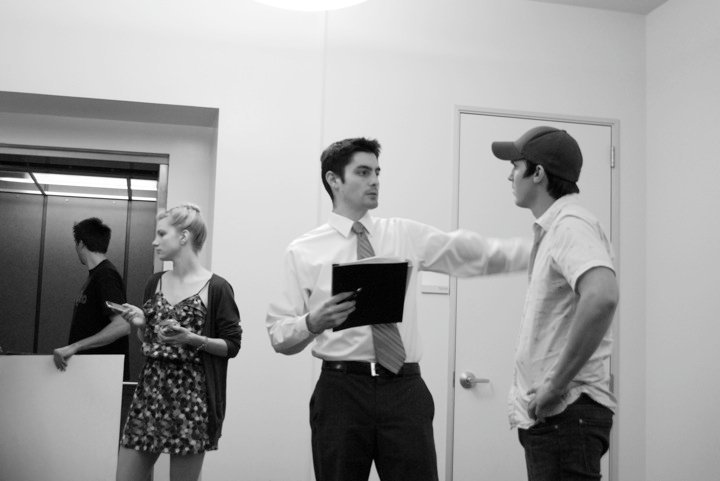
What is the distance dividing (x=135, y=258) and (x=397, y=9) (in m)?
1.95

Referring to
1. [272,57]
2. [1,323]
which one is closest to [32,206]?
[1,323]

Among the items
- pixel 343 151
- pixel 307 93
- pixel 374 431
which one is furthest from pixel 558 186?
pixel 307 93

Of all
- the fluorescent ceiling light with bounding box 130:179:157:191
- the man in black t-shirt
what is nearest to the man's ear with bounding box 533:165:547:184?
the man in black t-shirt

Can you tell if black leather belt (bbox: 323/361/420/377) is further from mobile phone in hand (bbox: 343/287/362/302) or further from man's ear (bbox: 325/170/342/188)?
man's ear (bbox: 325/170/342/188)

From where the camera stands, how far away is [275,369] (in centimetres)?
369

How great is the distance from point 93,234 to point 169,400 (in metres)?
1.32

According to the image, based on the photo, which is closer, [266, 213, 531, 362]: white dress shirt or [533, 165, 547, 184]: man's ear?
[533, 165, 547, 184]: man's ear

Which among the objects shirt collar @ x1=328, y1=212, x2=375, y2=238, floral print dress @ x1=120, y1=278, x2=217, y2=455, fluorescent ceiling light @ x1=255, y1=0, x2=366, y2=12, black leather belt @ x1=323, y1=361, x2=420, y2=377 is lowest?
floral print dress @ x1=120, y1=278, x2=217, y2=455

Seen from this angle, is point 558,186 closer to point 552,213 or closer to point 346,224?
point 552,213

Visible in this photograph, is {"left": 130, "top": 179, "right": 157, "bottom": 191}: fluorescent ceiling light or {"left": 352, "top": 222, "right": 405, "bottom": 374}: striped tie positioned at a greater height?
{"left": 130, "top": 179, "right": 157, "bottom": 191}: fluorescent ceiling light

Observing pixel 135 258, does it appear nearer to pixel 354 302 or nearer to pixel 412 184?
pixel 412 184

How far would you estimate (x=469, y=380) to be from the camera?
3.79m

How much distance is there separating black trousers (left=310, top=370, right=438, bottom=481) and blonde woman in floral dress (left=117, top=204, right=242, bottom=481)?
2.20 feet

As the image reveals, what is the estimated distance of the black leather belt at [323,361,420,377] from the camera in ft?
7.43
